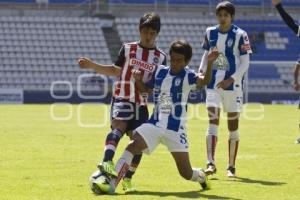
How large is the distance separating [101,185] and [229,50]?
294 centimetres

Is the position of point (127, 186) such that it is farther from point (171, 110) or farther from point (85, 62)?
point (85, 62)

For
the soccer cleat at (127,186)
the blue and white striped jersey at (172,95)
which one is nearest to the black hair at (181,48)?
the blue and white striped jersey at (172,95)

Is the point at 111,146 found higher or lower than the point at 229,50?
lower

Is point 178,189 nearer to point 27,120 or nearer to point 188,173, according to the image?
point 188,173

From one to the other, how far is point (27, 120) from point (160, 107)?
14235 mm

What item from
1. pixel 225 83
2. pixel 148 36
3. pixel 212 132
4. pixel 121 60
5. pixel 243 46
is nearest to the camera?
pixel 148 36

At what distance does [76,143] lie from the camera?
13.8 m

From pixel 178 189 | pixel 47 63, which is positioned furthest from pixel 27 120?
pixel 47 63

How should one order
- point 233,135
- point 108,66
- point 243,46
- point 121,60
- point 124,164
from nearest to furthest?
point 124,164, point 108,66, point 121,60, point 243,46, point 233,135

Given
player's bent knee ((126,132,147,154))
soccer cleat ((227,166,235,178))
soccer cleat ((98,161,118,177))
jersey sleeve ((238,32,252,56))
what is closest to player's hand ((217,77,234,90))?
jersey sleeve ((238,32,252,56))

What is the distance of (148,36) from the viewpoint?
7586mm

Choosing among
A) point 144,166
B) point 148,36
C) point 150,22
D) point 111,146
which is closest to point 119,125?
point 111,146

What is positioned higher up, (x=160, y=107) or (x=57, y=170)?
(x=160, y=107)

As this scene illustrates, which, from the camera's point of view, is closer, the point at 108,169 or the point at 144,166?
the point at 108,169
